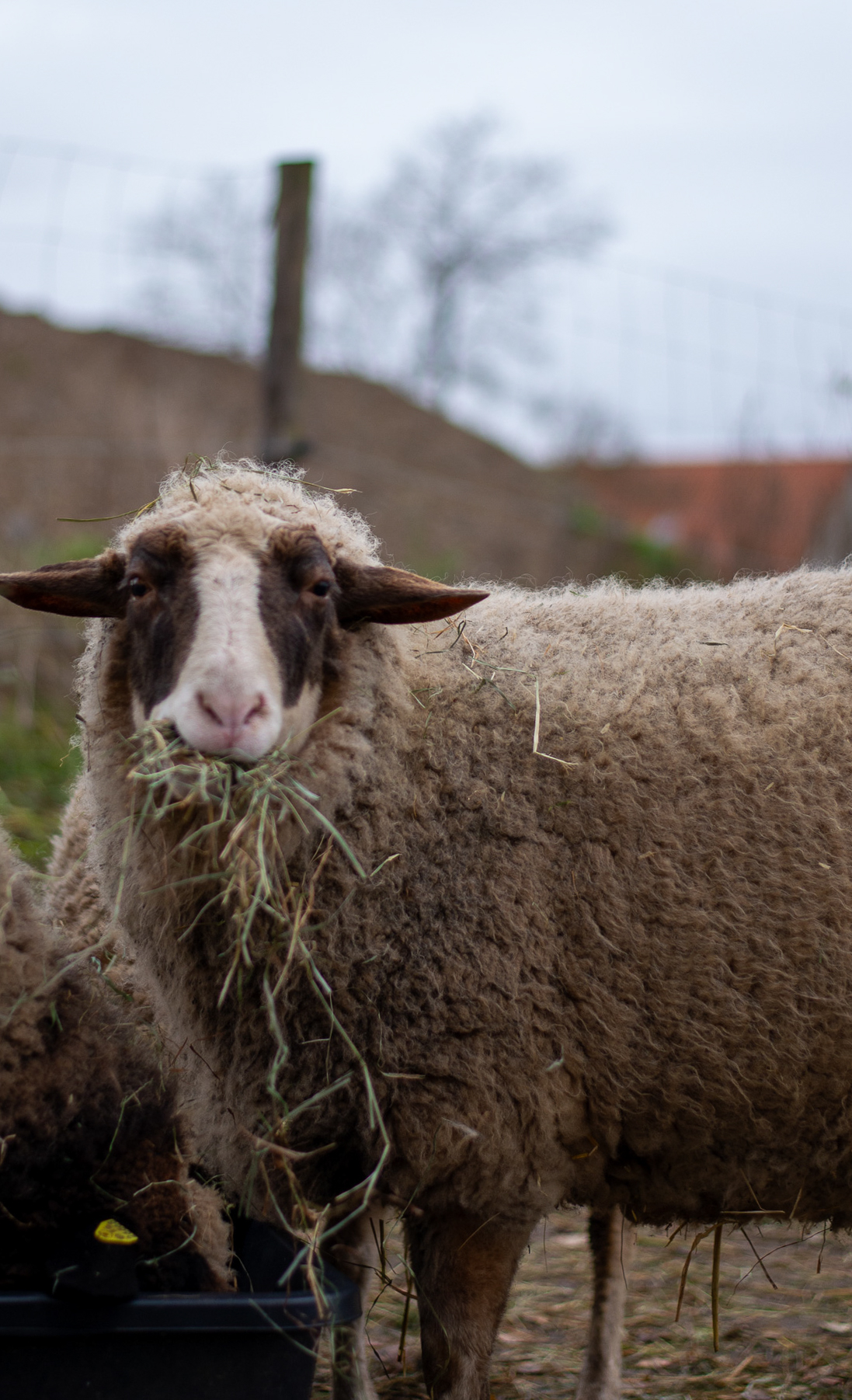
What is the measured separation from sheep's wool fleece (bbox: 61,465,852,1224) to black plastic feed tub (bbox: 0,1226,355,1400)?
47 centimetres

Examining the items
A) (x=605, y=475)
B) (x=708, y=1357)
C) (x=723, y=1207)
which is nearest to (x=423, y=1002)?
(x=723, y=1207)

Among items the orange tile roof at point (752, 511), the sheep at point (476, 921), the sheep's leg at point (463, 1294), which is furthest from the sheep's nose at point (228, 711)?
the orange tile roof at point (752, 511)

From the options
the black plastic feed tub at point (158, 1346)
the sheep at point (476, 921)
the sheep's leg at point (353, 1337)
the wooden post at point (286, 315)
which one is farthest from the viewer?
the wooden post at point (286, 315)

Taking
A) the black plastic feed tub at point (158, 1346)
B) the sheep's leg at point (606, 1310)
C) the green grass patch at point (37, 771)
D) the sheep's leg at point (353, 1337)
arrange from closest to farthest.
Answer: the black plastic feed tub at point (158, 1346)
the sheep's leg at point (353, 1337)
the sheep's leg at point (606, 1310)
the green grass patch at point (37, 771)

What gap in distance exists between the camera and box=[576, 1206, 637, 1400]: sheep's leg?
11.1ft

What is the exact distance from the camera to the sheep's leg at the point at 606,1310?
3.37 m

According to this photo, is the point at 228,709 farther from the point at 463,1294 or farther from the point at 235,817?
the point at 463,1294

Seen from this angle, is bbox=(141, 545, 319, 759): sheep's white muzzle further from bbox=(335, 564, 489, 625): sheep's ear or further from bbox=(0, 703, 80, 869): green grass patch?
bbox=(0, 703, 80, 869): green grass patch

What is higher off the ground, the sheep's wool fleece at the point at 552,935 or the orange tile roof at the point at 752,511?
the orange tile roof at the point at 752,511

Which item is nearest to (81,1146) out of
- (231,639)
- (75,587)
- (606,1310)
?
(231,639)

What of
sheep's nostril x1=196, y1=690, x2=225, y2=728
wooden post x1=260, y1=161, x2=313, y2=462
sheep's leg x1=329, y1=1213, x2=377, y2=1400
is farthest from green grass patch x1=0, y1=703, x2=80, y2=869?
sheep's nostril x1=196, y1=690, x2=225, y2=728

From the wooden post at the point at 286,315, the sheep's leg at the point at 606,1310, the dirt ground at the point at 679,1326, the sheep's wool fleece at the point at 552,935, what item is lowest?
the dirt ground at the point at 679,1326

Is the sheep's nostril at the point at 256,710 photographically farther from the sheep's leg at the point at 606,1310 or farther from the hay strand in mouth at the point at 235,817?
the sheep's leg at the point at 606,1310

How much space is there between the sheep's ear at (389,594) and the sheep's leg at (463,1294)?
54.5 inches
